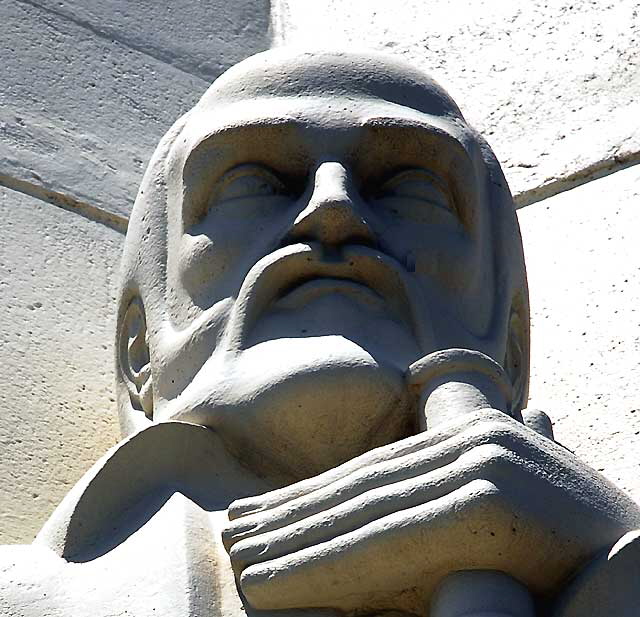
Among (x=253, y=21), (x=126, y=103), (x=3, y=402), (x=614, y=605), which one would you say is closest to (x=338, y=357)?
(x=614, y=605)

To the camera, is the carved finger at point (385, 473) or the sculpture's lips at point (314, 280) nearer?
the carved finger at point (385, 473)

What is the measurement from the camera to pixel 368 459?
315cm

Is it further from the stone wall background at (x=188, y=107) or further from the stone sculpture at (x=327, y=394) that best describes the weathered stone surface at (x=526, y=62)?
the stone sculpture at (x=327, y=394)

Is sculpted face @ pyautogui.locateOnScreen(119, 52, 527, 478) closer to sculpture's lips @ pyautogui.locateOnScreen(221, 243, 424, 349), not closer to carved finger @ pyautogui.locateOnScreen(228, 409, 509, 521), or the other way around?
sculpture's lips @ pyautogui.locateOnScreen(221, 243, 424, 349)

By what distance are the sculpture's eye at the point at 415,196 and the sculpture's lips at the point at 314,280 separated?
0.14 metres

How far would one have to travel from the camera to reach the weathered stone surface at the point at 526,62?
4633 millimetres

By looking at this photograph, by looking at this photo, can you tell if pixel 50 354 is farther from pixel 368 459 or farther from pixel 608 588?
pixel 608 588

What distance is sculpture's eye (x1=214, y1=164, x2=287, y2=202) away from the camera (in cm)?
365

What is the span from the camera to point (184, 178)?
3703 millimetres

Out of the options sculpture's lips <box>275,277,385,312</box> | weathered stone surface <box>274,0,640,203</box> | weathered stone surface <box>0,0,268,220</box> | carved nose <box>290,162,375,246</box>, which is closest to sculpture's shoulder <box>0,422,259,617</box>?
sculpture's lips <box>275,277,385,312</box>

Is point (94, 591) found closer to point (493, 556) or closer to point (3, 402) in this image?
point (493, 556)

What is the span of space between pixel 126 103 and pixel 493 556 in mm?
1843

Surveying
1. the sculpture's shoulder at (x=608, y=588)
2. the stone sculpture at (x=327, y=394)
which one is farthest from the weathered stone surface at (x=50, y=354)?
the sculpture's shoulder at (x=608, y=588)

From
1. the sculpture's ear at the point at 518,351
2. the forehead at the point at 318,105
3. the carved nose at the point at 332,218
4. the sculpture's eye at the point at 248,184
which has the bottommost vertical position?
the sculpture's ear at the point at 518,351
